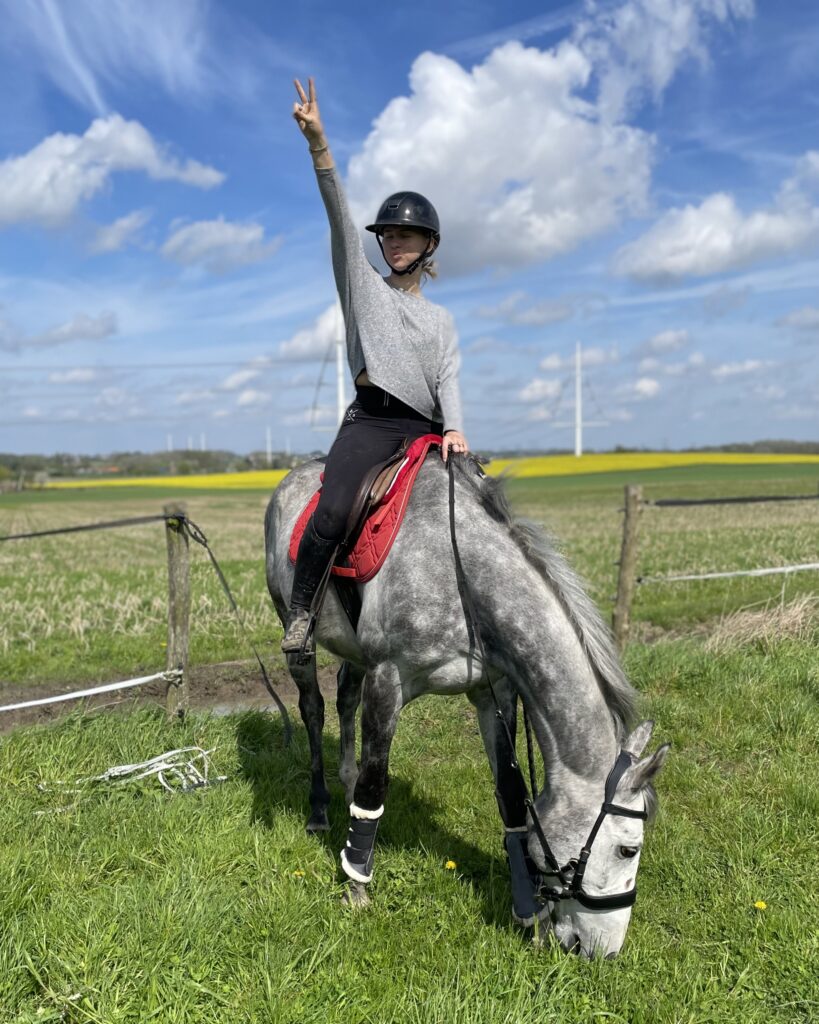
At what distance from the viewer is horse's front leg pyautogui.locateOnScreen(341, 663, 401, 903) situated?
344 cm

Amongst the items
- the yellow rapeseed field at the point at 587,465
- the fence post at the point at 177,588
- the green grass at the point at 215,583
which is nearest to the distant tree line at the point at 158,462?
the yellow rapeseed field at the point at 587,465

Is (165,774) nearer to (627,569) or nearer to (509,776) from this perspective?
(509,776)

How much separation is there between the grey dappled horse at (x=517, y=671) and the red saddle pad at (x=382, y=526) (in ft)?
0.16

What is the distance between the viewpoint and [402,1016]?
111 inches

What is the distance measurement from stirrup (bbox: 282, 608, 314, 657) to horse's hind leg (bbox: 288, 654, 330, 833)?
401 mm

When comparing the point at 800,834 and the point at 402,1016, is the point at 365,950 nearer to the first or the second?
the point at 402,1016

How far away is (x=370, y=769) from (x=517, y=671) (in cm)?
85

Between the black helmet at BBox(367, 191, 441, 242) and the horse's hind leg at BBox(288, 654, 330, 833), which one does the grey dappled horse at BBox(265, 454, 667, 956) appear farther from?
the black helmet at BBox(367, 191, 441, 242)

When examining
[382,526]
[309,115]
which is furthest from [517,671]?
[309,115]

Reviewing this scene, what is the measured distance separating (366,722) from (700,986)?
5.74 feet

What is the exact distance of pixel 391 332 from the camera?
11.8ft

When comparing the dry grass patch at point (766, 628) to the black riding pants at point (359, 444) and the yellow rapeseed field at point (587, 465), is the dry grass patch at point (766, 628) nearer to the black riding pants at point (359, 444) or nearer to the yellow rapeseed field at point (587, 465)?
the black riding pants at point (359, 444)

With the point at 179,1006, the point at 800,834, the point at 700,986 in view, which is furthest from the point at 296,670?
the point at 800,834

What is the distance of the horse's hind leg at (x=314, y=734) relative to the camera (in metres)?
4.43
